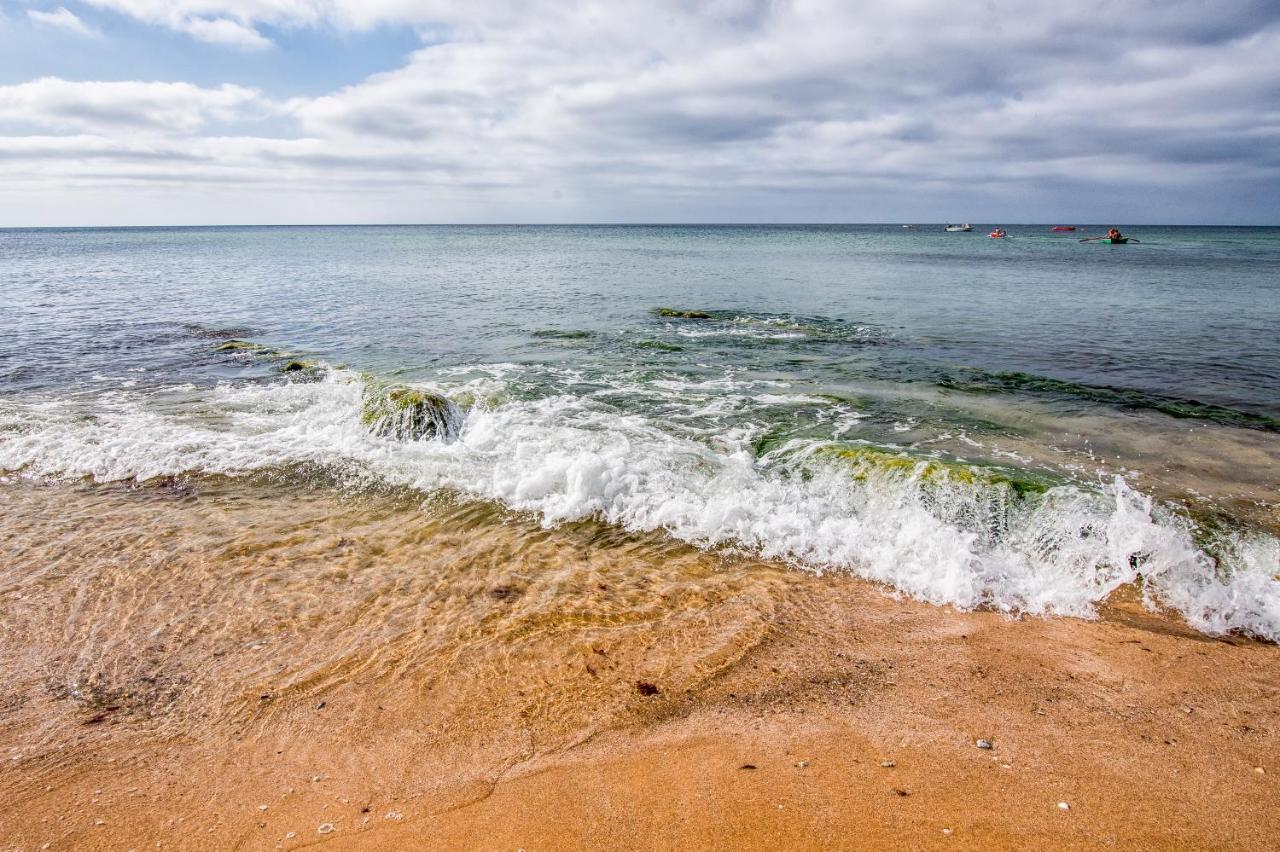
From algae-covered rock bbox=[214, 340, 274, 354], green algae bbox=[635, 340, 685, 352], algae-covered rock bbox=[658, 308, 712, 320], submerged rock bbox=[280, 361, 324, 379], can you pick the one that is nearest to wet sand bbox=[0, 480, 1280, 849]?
submerged rock bbox=[280, 361, 324, 379]

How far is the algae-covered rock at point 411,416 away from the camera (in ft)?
37.8

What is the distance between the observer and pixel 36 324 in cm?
2405

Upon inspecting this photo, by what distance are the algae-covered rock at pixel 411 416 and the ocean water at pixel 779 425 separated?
0.10 metres

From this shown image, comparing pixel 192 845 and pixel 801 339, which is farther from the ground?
pixel 801 339

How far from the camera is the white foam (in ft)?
23.2

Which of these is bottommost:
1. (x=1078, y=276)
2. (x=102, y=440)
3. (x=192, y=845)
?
(x=192, y=845)

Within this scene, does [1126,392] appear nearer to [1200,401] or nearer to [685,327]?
[1200,401]

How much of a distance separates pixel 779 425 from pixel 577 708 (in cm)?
788

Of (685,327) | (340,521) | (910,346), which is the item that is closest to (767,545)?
(340,521)

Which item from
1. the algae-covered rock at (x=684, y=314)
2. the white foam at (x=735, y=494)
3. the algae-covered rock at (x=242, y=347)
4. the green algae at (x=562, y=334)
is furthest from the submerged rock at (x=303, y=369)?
the algae-covered rock at (x=684, y=314)

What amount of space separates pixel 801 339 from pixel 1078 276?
107 ft

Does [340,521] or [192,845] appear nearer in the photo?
[192,845]

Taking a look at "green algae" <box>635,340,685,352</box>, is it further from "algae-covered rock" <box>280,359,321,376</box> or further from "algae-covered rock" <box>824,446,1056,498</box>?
"algae-covered rock" <box>824,446,1056,498</box>

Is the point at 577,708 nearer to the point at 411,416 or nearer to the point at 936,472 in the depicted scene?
the point at 936,472
